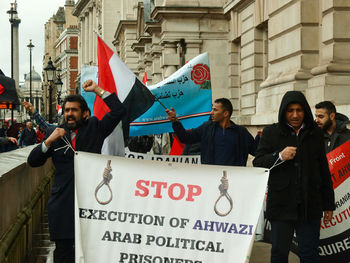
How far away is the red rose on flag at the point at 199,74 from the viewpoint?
→ 9953 mm

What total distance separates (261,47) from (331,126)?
12376mm

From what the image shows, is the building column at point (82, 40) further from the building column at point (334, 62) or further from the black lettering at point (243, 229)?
the black lettering at point (243, 229)

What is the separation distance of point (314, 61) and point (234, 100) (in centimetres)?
926

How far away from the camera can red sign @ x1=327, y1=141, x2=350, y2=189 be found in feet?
22.3

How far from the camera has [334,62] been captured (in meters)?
12.4

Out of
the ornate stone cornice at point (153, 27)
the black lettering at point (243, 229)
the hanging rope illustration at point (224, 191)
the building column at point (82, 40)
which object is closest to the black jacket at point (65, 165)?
the hanging rope illustration at point (224, 191)

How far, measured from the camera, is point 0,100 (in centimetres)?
646

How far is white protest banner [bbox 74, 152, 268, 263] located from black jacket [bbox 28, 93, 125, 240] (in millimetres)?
240

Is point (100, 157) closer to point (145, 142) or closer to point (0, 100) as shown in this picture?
point (0, 100)

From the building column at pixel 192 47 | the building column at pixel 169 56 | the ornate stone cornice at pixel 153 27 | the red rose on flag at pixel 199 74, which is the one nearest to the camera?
the red rose on flag at pixel 199 74

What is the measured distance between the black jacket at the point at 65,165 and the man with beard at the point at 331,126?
2.44 meters

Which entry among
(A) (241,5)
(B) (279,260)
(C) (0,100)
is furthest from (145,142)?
(A) (241,5)

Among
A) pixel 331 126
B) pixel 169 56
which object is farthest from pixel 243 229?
pixel 169 56

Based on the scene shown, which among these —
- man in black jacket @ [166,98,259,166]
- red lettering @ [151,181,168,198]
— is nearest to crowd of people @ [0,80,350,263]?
red lettering @ [151,181,168,198]
